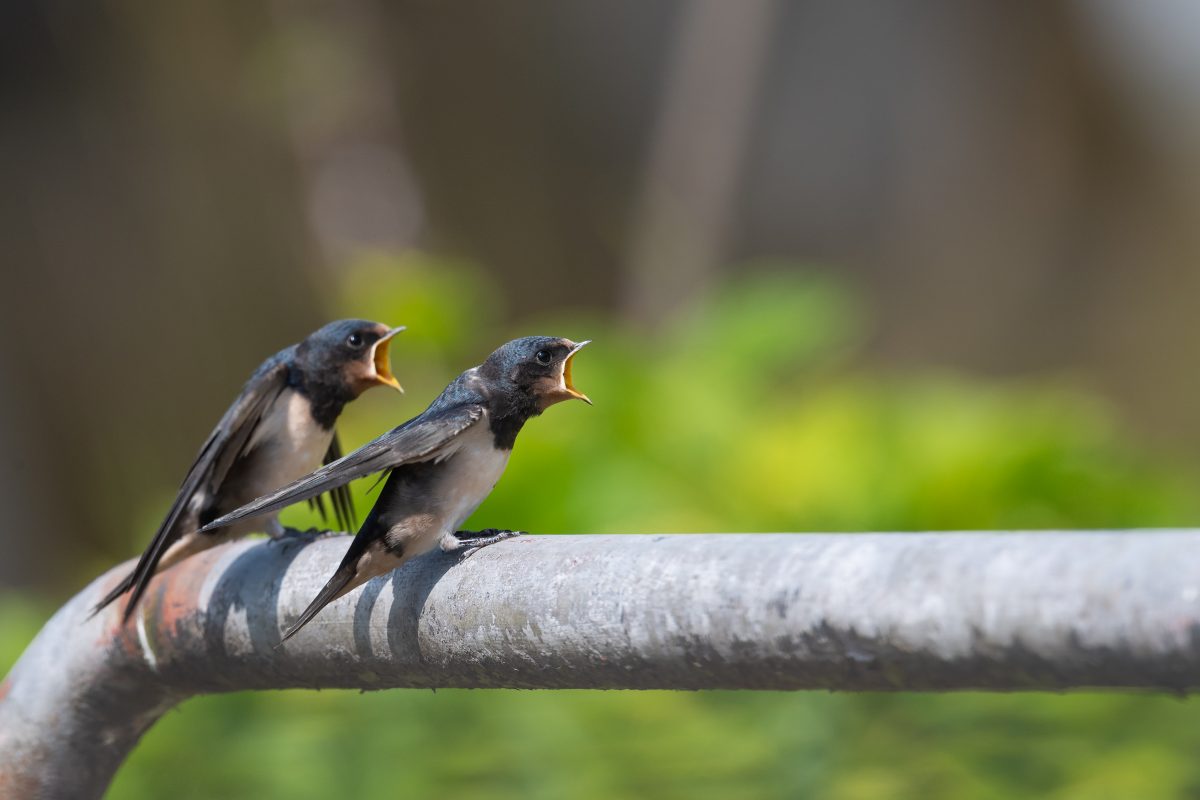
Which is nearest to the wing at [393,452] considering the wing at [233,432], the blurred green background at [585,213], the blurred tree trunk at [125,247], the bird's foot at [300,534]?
the bird's foot at [300,534]

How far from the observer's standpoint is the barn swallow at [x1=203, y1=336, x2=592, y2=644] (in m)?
1.34

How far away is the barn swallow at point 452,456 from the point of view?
1.34 metres

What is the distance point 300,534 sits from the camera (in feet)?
5.80

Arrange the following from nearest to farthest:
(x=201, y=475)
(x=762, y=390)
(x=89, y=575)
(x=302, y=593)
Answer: (x=302, y=593), (x=201, y=475), (x=762, y=390), (x=89, y=575)

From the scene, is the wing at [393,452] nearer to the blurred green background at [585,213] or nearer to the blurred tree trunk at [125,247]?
the blurred green background at [585,213]

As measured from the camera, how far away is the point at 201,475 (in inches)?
68.1

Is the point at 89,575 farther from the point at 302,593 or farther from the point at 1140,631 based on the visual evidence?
the point at 1140,631

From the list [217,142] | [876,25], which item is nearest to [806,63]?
[876,25]

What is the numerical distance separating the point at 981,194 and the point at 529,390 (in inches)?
277

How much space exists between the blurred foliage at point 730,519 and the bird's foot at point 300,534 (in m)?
1.17

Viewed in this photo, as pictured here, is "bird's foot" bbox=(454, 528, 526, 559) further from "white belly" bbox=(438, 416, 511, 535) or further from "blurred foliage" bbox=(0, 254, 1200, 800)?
"blurred foliage" bbox=(0, 254, 1200, 800)

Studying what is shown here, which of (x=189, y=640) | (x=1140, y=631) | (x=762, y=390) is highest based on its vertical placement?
(x=1140, y=631)

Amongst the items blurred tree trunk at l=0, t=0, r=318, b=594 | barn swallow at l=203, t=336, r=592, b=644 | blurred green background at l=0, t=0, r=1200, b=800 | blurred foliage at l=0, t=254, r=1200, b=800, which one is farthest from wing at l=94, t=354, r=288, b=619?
blurred tree trunk at l=0, t=0, r=318, b=594

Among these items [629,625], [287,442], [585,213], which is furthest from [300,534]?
[585,213]
